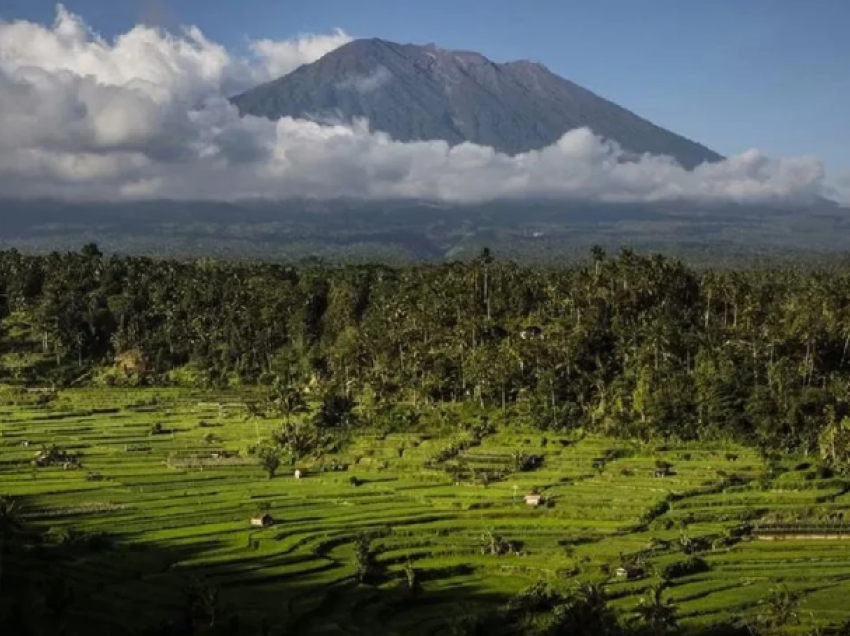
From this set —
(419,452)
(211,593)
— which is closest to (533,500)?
(419,452)

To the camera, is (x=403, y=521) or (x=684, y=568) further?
(x=403, y=521)

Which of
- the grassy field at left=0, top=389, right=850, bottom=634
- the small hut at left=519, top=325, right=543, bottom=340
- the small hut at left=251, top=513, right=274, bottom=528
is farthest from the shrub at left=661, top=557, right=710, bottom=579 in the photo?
the small hut at left=519, top=325, right=543, bottom=340

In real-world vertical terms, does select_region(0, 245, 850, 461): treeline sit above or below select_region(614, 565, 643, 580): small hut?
above

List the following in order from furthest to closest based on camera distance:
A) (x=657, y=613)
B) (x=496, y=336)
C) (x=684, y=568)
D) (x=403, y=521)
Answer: (x=496, y=336) → (x=403, y=521) → (x=684, y=568) → (x=657, y=613)

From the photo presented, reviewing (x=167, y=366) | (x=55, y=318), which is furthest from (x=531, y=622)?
(x=55, y=318)

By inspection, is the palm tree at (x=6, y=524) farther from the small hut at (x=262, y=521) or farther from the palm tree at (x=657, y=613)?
the palm tree at (x=657, y=613)

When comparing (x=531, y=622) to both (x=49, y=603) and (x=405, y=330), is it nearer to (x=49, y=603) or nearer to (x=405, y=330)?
(x=49, y=603)

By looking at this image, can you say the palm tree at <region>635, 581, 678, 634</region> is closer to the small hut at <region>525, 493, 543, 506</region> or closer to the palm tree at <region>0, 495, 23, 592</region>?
the small hut at <region>525, 493, 543, 506</region>

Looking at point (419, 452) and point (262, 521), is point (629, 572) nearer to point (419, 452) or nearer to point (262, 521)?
point (262, 521)
